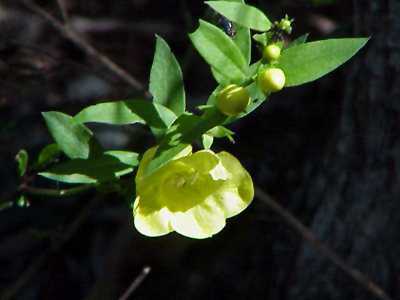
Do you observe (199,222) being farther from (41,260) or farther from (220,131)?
(41,260)

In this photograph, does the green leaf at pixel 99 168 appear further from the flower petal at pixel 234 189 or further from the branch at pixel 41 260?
the branch at pixel 41 260

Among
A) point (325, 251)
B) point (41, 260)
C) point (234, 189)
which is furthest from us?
point (41, 260)

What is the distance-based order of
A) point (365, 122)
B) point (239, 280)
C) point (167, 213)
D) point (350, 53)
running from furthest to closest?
point (239, 280) → point (365, 122) → point (167, 213) → point (350, 53)

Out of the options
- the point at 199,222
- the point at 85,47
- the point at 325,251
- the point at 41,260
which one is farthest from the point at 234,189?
the point at 41,260

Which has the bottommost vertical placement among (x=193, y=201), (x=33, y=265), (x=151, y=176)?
(x=33, y=265)

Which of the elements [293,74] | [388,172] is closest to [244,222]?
[388,172]

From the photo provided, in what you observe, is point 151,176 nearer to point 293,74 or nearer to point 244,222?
point 293,74
